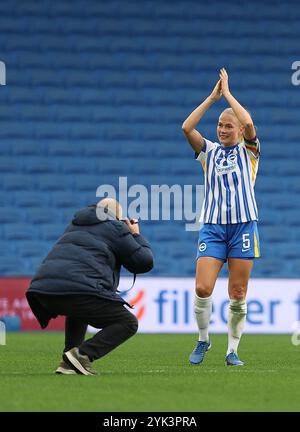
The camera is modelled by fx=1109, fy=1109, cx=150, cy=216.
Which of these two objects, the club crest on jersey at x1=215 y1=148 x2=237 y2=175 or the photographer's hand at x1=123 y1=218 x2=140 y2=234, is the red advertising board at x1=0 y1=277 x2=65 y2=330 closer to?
the club crest on jersey at x1=215 y1=148 x2=237 y2=175

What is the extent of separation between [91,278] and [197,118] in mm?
1948

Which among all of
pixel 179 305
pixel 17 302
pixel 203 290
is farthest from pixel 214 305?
pixel 203 290

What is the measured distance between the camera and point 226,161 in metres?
8.28

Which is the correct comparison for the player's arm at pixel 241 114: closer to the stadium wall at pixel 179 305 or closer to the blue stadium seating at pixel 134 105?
the stadium wall at pixel 179 305

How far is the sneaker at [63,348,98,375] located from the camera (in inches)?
275

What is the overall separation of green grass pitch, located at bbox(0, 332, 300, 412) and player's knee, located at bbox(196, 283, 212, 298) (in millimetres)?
536

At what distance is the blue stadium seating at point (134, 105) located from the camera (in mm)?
16578

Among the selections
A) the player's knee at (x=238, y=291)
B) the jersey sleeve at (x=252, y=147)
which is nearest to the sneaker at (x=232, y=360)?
the player's knee at (x=238, y=291)

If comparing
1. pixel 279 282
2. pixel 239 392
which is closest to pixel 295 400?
pixel 239 392

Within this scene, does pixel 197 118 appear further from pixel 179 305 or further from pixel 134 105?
pixel 134 105

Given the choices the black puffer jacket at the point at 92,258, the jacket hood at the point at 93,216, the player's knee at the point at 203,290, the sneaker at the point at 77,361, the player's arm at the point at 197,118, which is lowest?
the sneaker at the point at 77,361

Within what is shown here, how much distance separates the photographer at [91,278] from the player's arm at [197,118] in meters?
1.37

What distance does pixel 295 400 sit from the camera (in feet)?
19.4

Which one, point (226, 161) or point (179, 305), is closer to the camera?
point (226, 161)
